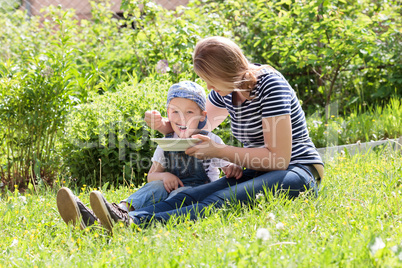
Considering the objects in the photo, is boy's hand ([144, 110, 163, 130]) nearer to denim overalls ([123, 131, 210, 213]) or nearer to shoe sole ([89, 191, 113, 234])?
denim overalls ([123, 131, 210, 213])

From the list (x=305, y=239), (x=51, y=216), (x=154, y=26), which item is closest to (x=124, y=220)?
(x=51, y=216)

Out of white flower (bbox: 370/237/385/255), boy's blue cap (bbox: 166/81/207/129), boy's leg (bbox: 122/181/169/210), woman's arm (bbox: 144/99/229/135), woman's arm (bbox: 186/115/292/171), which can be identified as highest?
boy's blue cap (bbox: 166/81/207/129)

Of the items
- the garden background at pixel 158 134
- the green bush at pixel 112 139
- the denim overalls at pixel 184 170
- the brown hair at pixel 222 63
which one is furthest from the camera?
the green bush at pixel 112 139

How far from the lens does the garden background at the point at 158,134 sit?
1.79 m

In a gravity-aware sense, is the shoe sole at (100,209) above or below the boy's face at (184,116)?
below

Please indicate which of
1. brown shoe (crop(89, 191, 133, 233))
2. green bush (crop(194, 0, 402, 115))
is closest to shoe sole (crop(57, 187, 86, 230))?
brown shoe (crop(89, 191, 133, 233))

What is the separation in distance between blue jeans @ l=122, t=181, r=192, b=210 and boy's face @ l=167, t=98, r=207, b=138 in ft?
1.06

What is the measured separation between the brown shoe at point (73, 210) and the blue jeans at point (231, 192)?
22 centimetres

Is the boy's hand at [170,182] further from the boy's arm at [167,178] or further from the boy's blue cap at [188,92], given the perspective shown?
the boy's blue cap at [188,92]

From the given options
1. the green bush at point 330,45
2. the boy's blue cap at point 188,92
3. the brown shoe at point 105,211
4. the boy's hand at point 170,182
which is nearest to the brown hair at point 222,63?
the boy's blue cap at point 188,92

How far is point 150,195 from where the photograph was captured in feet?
8.23

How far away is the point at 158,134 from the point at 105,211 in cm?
152

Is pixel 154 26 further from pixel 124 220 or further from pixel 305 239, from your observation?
pixel 305 239

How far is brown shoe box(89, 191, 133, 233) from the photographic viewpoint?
1.96 m
